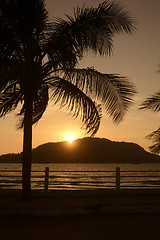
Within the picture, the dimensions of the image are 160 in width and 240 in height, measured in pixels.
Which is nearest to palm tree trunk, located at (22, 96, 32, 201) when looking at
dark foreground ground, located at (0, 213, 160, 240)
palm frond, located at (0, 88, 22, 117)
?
palm frond, located at (0, 88, 22, 117)

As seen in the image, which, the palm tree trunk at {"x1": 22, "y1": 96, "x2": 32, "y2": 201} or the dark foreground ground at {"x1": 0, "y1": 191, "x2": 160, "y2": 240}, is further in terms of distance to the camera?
the palm tree trunk at {"x1": 22, "y1": 96, "x2": 32, "y2": 201}

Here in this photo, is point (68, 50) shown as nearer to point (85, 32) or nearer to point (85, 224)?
point (85, 32)

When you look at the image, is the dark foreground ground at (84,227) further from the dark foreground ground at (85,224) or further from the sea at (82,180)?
the sea at (82,180)

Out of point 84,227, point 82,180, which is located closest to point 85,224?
point 84,227

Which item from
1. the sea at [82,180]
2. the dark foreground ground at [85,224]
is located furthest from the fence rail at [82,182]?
the dark foreground ground at [85,224]

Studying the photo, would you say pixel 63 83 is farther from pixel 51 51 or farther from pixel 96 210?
pixel 96 210

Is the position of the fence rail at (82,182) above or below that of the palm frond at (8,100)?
below

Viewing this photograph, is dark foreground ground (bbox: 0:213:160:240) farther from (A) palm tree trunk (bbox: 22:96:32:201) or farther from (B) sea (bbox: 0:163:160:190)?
(A) palm tree trunk (bbox: 22:96:32:201)

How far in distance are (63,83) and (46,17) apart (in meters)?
2.83

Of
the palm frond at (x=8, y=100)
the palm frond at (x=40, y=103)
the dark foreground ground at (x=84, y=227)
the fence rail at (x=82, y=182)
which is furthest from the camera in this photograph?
the fence rail at (x=82, y=182)

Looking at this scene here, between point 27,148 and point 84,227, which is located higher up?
point 27,148

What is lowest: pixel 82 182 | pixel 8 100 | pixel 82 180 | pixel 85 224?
pixel 82 180

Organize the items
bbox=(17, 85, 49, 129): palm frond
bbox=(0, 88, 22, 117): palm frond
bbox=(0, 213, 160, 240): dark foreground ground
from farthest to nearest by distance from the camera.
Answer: bbox=(17, 85, 49, 129): palm frond → bbox=(0, 88, 22, 117): palm frond → bbox=(0, 213, 160, 240): dark foreground ground

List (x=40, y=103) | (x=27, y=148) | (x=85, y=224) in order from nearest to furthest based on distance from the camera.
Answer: (x=85, y=224) → (x=27, y=148) → (x=40, y=103)
